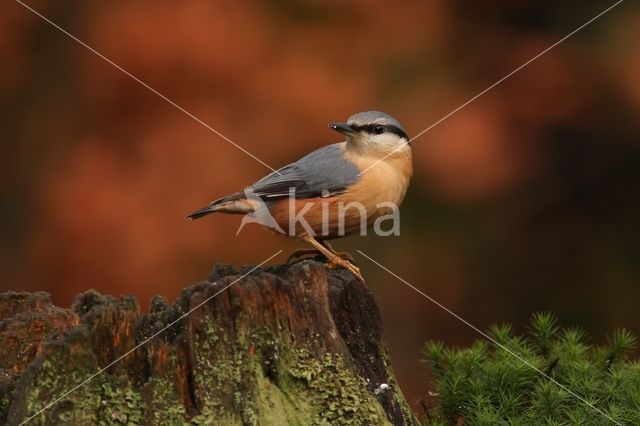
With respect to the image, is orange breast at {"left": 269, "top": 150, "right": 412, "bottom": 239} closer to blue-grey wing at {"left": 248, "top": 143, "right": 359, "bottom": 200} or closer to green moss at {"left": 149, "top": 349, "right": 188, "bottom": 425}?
blue-grey wing at {"left": 248, "top": 143, "right": 359, "bottom": 200}

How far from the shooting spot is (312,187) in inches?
198

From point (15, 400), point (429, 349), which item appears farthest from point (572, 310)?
point (15, 400)

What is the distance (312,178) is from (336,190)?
0.48 feet

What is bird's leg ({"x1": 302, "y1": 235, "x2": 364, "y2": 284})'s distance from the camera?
181 inches

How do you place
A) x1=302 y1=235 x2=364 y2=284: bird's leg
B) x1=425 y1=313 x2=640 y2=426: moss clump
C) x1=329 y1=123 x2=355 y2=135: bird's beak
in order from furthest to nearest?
x1=329 y1=123 x2=355 y2=135: bird's beak
x1=302 y1=235 x2=364 y2=284: bird's leg
x1=425 y1=313 x2=640 y2=426: moss clump

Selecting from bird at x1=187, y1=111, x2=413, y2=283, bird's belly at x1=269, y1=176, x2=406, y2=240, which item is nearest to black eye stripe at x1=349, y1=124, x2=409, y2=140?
bird at x1=187, y1=111, x2=413, y2=283

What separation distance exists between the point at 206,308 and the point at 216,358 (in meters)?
0.17

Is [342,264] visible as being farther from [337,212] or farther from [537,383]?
[537,383]

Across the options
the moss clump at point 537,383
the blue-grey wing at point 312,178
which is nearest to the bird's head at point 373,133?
the blue-grey wing at point 312,178

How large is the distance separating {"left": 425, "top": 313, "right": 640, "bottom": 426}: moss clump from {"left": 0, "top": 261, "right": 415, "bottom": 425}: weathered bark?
0.62m

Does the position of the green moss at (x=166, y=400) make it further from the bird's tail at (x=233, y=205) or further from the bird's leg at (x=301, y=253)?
the bird's tail at (x=233, y=205)

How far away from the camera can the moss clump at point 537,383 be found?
4.17 meters

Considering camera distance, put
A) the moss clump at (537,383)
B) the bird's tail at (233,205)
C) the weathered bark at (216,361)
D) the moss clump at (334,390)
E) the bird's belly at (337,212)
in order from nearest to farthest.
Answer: the weathered bark at (216,361) → the moss clump at (334,390) → the moss clump at (537,383) → the bird's belly at (337,212) → the bird's tail at (233,205)

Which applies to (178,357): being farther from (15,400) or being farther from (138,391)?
(15,400)
